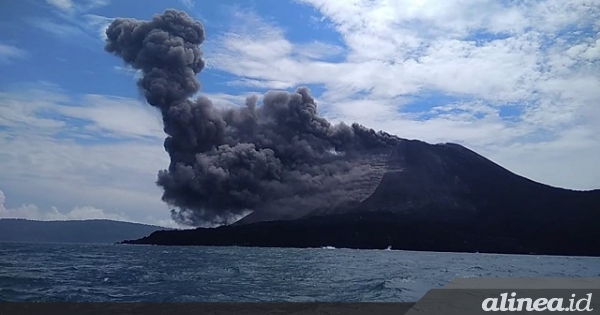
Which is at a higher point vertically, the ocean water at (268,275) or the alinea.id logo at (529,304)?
the ocean water at (268,275)

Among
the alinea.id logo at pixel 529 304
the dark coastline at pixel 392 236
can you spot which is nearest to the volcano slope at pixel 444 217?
the dark coastline at pixel 392 236

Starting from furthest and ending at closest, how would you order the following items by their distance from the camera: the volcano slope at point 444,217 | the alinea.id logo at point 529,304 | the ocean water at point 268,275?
the volcano slope at point 444,217
the ocean water at point 268,275
the alinea.id logo at point 529,304

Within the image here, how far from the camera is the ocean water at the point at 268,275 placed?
708cm

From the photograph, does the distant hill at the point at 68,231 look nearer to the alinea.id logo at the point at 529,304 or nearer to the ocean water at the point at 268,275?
the ocean water at the point at 268,275

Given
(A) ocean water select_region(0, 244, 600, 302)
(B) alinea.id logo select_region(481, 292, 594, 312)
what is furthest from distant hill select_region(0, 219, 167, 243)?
(B) alinea.id logo select_region(481, 292, 594, 312)

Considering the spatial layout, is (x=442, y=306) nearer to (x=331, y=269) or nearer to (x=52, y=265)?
(x=331, y=269)

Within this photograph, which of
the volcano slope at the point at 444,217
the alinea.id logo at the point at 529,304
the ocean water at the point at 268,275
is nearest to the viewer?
the alinea.id logo at the point at 529,304

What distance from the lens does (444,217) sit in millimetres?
9477

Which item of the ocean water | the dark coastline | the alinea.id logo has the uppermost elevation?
the dark coastline

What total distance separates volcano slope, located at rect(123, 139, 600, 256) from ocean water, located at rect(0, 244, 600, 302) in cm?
32

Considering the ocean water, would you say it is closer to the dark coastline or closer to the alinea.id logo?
the dark coastline

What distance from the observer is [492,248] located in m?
8.88

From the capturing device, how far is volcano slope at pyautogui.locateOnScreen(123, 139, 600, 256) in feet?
28.1

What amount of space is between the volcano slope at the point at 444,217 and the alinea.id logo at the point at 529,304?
79.8 inches
